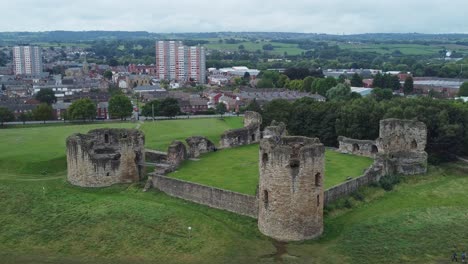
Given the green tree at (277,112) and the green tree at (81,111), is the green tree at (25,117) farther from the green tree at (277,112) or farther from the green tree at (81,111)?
the green tree at (277,112)

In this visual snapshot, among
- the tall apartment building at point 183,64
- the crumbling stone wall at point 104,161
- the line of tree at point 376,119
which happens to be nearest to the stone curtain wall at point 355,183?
the line of tree at point 376,119

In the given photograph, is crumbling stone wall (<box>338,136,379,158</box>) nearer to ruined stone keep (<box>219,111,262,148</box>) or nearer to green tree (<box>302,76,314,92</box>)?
ruined stone keep (<box>219,111,262,148</box>)

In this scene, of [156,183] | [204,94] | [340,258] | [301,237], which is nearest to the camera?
[340,258]

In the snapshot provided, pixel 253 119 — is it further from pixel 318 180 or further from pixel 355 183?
pixel 318 180

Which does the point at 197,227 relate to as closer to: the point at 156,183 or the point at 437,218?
the point at 156,183

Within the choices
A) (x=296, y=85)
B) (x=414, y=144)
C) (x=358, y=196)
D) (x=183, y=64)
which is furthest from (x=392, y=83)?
(x=358, y=196)

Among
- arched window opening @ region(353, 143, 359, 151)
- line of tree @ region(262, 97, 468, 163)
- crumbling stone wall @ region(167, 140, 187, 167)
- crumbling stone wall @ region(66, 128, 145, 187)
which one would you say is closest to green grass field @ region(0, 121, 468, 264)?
crumbling stone wall @ region(66, 128, 145, 187)

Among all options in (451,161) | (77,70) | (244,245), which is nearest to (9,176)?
(244,245)
